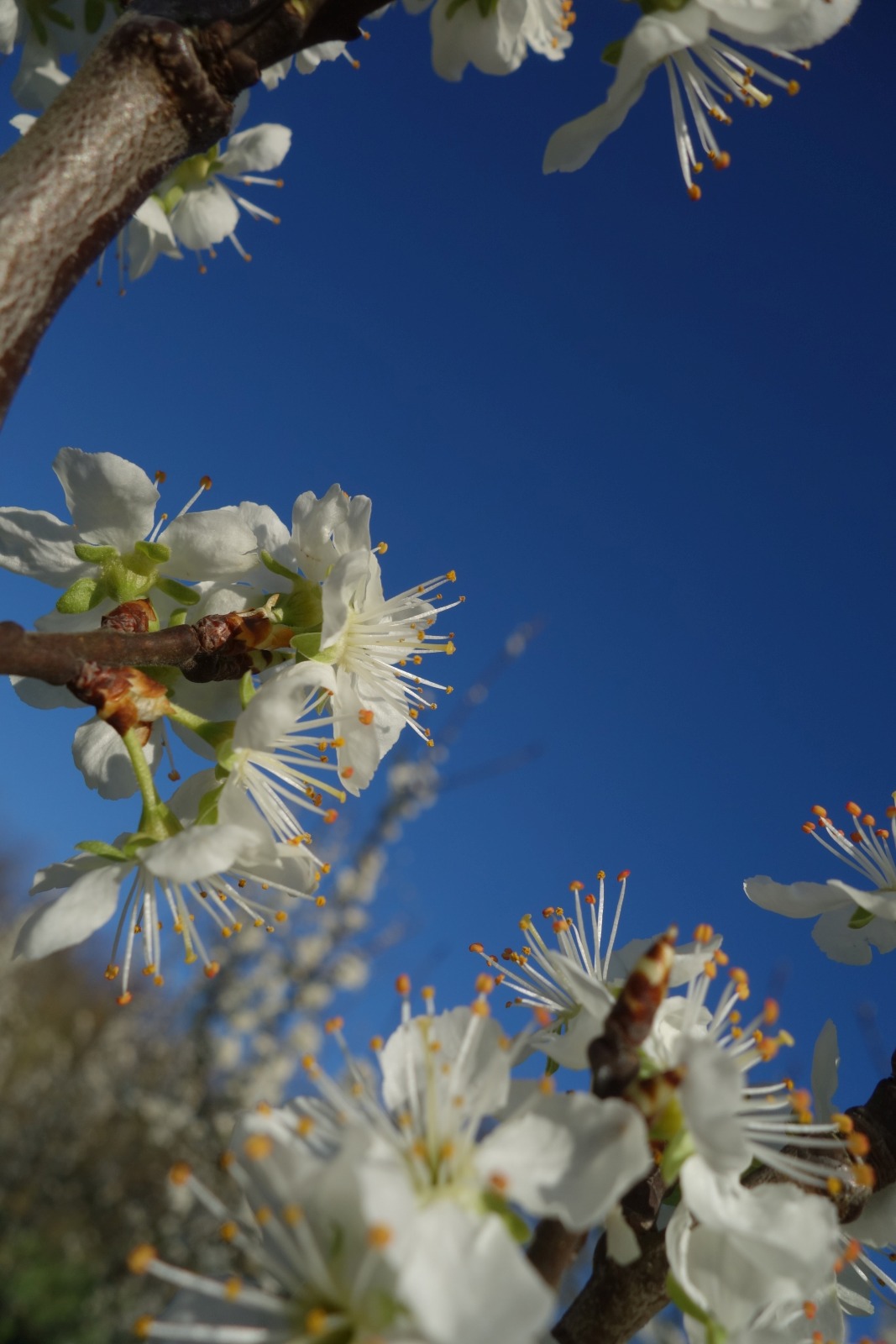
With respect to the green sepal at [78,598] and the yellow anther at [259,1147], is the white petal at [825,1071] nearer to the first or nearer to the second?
the yellow anther at [259,1147]

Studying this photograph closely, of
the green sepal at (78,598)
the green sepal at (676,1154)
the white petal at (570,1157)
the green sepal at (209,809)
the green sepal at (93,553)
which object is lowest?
the green sepal at (676,1154)

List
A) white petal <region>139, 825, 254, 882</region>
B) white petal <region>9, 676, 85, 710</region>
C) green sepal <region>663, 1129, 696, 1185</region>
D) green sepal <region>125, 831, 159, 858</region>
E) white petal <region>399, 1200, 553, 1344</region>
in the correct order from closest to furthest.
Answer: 1. white petal <region>399, 1200, 553, 1344</region>
2. green sepal <region>663, 1129, 696, 1185</region>
3. white petal <region>139, 825, 254, 882</region>
4. green sepal <region>125, 831, 159, 858</region>
5. white petal <region>9, 676, 85, 710</region>

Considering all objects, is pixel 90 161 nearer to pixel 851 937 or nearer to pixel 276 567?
pixel 276 567

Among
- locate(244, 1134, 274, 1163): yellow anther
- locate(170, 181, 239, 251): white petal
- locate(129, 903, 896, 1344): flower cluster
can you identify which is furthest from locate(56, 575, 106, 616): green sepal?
locate(170, 181, 239, 251): white petal

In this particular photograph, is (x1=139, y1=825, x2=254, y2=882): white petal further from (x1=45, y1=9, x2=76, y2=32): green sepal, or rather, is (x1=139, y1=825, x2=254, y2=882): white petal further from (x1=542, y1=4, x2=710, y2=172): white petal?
(x1=45, y1=9, x2=76, y2=32): green sepal

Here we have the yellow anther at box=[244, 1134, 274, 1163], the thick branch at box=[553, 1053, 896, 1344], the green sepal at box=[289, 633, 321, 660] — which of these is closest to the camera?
the yellow anther at box=[244, 1134, 274, 1163]

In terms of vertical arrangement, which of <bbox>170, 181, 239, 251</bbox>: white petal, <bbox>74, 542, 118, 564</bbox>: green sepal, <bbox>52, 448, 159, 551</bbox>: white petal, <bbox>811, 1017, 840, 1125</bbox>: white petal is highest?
<bbox>170, 181, 239, 251</bbox>: white petal

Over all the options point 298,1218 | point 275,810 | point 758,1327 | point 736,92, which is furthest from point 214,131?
point 758,1327

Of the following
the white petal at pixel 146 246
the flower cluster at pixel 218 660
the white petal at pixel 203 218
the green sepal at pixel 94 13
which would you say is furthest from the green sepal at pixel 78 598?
the green sepal at pixel 94 13
